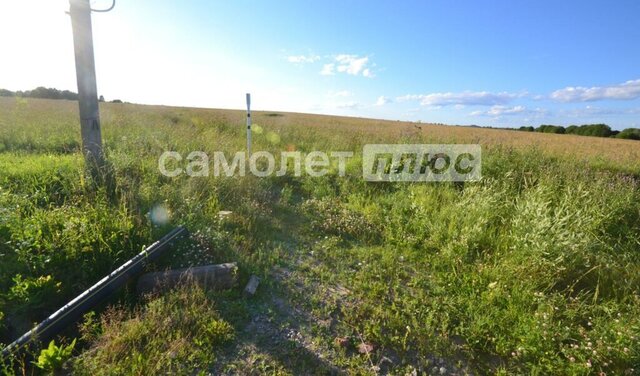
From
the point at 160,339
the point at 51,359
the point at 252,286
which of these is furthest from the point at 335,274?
the point at 51,359

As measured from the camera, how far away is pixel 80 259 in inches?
128

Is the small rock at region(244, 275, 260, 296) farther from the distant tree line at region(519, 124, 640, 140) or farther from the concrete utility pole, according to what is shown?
the distant tree line at region(519, 124, 640, 140)

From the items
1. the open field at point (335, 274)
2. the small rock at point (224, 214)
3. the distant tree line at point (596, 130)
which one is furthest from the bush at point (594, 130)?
the small rock at point (224, 214)

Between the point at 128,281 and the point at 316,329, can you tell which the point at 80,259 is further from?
the point at 316,329

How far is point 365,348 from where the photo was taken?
8.22 ft

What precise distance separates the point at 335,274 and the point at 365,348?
1160 millimetres

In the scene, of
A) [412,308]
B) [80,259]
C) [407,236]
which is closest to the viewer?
[412,308]

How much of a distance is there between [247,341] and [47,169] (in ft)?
16.1

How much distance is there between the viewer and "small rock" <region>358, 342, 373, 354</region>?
2482 mm

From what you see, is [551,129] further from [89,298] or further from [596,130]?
[89,298]

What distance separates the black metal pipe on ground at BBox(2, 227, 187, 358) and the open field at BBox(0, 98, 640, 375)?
151 mm

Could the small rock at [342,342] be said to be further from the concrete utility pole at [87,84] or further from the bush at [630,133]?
the bush at [630,133]

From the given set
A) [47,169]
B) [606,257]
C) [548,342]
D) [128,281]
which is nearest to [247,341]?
[128,281]

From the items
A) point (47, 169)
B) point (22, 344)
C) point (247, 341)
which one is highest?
point (47, 169)
